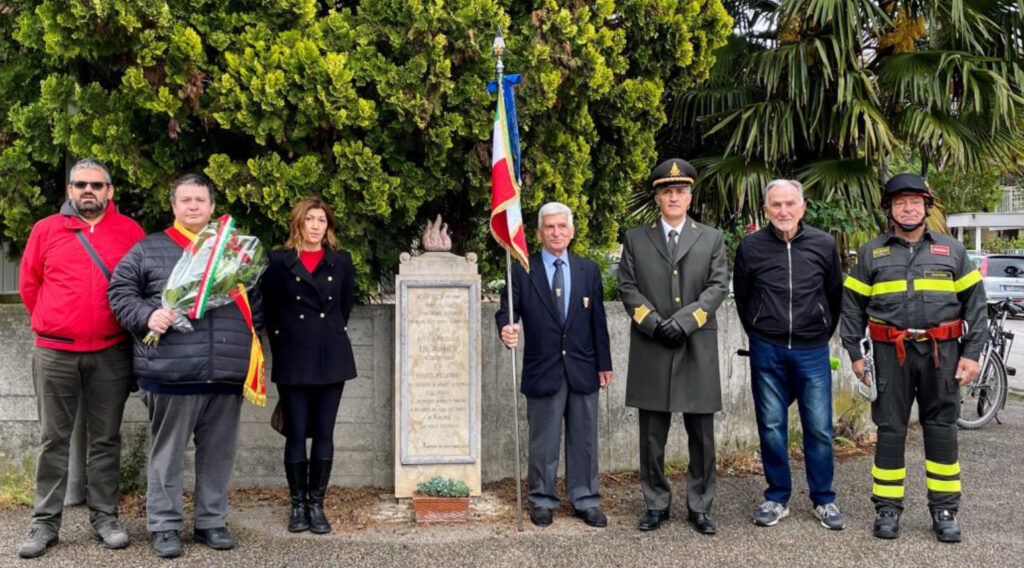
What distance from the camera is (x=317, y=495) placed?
15.7 ft

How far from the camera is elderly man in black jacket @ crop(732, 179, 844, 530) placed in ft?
15.6

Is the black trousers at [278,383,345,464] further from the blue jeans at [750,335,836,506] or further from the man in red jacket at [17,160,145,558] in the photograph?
the blue jeans at [750,335,836,506]

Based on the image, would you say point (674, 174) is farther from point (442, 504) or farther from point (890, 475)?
point (442, 504)

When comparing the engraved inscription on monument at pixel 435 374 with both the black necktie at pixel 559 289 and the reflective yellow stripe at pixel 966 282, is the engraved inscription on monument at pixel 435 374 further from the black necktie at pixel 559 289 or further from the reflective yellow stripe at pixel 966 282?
the reflective yellow stripe at pixel 966 282

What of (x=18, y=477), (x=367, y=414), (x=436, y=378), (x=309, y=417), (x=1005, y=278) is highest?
(x=1005, y=278)

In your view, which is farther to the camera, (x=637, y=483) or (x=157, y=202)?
(x=637, y=483)

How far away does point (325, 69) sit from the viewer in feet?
15.5

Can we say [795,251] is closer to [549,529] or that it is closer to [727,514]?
[727,514]

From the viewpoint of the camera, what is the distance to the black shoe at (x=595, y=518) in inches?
190

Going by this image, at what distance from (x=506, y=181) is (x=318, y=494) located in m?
2.06

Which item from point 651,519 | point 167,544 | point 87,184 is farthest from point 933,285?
point 87,184

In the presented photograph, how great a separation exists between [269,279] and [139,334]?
77 cm

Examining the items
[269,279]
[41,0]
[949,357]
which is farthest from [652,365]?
[41,0]

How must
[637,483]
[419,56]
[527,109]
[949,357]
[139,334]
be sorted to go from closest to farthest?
[139,334]
[949,357]
[419,56]
[527,109]
[637,483]
